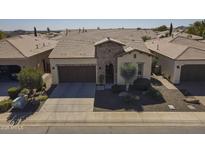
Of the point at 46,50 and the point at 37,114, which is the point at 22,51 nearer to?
the point at 46,50

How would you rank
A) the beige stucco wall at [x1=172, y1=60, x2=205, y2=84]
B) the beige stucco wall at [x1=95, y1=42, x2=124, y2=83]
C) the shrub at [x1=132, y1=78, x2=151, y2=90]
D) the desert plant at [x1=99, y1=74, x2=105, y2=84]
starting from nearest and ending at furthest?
the shrub at [x1=132, y1=78, x2=151, y2=90] → the beige stucco wall at [x1=172, y1=60, x2=205, y2=84] → the beige stucco wall at [x1=95, y1=42, x2=124, y2=83] → the desert plant at [x1=99, y1=74, x2=105, y2=84]

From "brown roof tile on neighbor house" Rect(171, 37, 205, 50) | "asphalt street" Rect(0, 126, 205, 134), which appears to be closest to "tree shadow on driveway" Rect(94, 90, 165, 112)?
"asphalt street" Rect(0, 126, 205, 134)

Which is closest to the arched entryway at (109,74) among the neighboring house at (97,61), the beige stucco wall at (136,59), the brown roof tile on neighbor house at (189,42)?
the neighboring house at (97,61)

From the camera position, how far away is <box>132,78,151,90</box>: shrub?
1852 cm

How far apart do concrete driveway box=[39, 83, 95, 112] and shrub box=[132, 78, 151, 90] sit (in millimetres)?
4063

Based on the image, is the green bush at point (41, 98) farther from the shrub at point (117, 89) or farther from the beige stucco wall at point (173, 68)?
the beige stucco wall at point (173, 68)

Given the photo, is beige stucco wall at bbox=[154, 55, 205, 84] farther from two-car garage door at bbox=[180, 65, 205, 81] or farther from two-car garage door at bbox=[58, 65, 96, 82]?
two-car garage door at bbox=[58, 65, 96, 82]

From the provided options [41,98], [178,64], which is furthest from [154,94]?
[41,98]

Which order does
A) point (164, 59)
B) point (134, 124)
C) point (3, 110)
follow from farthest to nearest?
point (164, 59) < point (3, 110) < point (134, 124)

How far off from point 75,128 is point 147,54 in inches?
422

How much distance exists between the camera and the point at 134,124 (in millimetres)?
12734

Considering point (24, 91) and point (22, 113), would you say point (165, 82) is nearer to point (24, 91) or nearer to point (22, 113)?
point (24, 91)

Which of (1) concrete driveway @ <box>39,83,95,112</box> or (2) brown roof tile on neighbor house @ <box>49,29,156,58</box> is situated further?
(2) brown roof tile on neighbor house @ <box>49,29,156,58</box>

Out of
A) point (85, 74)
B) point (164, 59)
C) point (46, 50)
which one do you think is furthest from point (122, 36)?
point (46, 50)
